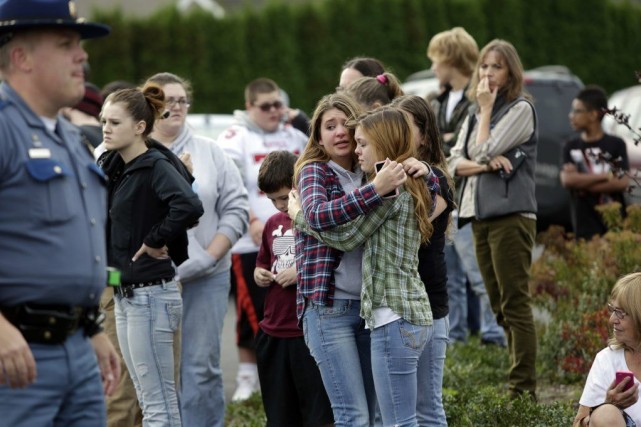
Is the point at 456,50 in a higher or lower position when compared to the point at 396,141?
higher

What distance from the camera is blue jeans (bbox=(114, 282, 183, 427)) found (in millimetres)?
6180

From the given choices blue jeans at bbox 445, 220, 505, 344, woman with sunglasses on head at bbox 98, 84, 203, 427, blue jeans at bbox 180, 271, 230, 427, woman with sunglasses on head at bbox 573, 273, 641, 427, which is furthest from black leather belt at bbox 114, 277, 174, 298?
blue jeans at bbox 445, 220, 505, 344

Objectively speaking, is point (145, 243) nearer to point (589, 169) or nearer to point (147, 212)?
point (147, 212)

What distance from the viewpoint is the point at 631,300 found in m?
5.79

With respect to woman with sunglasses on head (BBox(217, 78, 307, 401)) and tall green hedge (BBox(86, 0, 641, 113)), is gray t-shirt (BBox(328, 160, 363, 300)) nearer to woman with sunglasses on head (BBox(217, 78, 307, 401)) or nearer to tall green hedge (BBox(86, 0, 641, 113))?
woman with sunglasses on head (BBox(217, 78, 307, 401))

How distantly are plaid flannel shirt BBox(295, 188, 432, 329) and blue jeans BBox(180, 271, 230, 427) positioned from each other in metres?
1.75

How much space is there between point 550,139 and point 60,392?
41.5 feet

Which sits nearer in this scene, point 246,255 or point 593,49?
point 246,255

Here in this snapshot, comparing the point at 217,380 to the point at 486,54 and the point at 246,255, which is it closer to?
the point at 246,255

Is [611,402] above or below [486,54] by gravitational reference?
below

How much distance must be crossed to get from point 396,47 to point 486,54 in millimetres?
18839

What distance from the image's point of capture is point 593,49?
2988cm

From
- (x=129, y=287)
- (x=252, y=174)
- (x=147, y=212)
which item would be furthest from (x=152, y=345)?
(x=252, y=174)

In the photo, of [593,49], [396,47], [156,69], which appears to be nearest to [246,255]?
[156,69]
